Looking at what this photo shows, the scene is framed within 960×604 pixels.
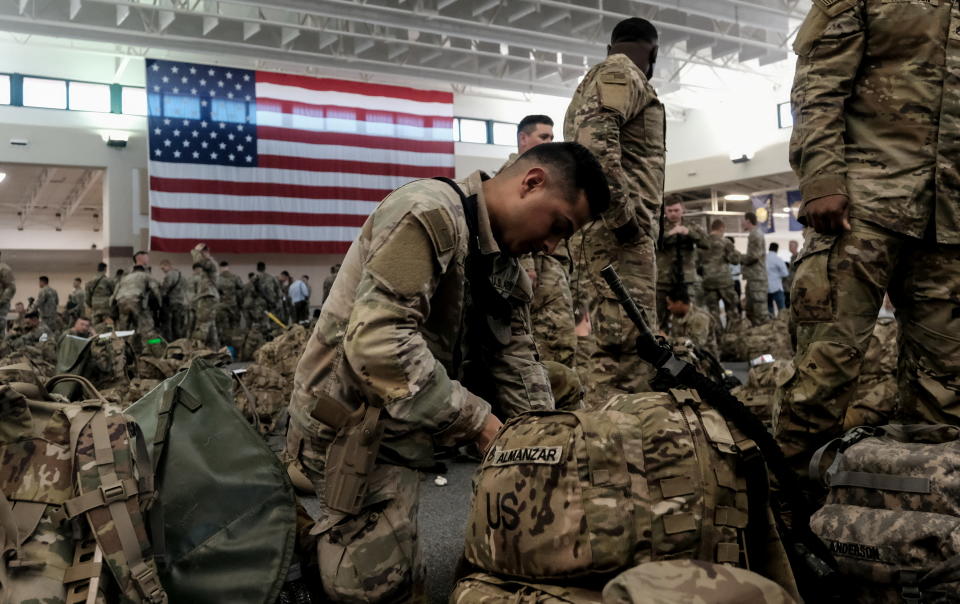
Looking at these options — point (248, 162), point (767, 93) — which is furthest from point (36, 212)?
point (767, 93)

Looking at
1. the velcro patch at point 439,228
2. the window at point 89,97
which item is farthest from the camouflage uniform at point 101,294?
the velcro patch at point 439,228

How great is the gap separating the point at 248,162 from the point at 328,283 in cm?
376

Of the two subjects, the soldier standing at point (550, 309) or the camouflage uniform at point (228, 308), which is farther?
the camouflage uniform at point (228, 308)

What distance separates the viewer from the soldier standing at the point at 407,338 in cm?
148

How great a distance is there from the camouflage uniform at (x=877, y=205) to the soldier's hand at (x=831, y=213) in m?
0.02

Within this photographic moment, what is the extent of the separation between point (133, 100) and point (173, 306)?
21.8 ft

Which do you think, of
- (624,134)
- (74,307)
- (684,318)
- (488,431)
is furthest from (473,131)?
(488,431)

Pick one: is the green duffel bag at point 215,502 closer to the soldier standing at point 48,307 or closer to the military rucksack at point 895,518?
the military rucksack at point 895,518

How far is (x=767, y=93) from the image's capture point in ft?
53.1

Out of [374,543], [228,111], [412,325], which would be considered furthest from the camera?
[228,111]

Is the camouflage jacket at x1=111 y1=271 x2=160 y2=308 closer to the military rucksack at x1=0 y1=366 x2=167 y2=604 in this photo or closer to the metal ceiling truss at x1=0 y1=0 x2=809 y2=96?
the metal ceiling truss at x1=0 y1=0 x2=809 y2=96

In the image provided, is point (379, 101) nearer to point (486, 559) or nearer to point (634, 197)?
point (634, 197)

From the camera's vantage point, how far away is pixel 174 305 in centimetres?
1078

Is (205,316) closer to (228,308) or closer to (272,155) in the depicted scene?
(228,308)
